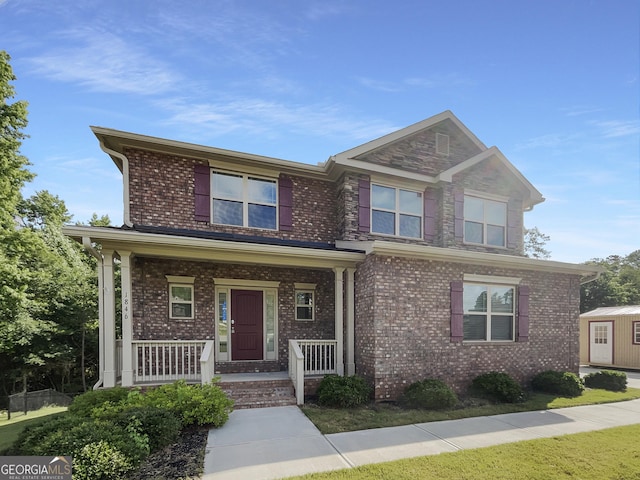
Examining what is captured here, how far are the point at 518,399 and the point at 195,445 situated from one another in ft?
23.5

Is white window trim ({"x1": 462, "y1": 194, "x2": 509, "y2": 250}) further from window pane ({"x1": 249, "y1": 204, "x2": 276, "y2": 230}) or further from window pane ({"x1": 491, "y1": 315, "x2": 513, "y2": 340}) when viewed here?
window pane ({"x1": 249, "y1": 204, "x2": 276, "y2": 230})

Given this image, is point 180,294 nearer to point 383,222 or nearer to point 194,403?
point 194,403

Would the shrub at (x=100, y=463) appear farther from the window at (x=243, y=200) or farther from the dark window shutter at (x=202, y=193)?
the window at (x=243, y=200)

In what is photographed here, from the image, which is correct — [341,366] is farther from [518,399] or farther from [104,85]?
[104,85]

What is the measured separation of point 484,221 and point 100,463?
11435 mm

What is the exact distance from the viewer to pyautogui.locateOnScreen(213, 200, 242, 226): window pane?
30.1 ft

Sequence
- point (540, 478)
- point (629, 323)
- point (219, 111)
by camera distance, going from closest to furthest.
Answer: point (540, 478), point (219, 111), point (629, 323)

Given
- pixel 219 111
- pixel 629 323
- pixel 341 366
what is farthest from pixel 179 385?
pixel 629 323

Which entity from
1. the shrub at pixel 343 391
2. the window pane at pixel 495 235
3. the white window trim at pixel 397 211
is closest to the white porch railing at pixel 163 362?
the shrub at pixel 343 391

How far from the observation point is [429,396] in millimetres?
7074

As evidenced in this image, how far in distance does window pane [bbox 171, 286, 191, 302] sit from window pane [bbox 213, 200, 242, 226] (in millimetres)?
1993

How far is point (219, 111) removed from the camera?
332 inches

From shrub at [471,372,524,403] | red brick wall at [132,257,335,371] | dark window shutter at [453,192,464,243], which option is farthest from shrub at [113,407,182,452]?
dark window shutter at [453,192,464,243]

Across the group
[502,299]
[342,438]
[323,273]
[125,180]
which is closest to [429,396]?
[342,438]
